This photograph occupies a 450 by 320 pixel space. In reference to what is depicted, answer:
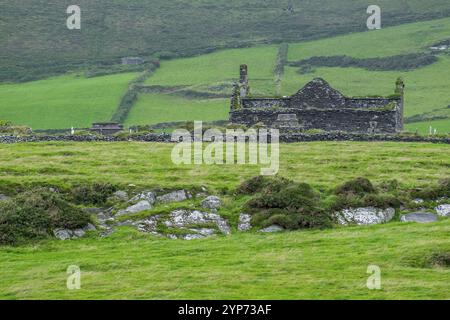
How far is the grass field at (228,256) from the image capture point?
3331 cm

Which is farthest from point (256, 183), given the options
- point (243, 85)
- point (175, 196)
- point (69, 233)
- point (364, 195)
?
point (243, 85)

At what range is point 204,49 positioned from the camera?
18438 cm

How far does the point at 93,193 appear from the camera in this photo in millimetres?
48812

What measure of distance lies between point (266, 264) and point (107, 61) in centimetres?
14809

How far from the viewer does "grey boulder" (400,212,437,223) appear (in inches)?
1791

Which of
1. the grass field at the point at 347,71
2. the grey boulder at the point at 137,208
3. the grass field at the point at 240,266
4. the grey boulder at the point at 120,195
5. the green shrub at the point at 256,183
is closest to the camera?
the grass field at the point at 240,266

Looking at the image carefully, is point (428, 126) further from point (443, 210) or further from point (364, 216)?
point (364, 216)

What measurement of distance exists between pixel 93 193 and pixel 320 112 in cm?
3582

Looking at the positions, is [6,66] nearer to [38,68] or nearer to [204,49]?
[38,68]

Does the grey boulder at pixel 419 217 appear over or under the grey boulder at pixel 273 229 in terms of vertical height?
over

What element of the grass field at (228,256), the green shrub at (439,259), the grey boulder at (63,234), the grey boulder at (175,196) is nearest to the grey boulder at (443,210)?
the grass field at (228,256)

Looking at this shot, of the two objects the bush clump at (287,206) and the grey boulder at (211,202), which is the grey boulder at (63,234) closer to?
the grey boulder at (211,202)

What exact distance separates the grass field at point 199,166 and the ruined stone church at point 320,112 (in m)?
13.4
